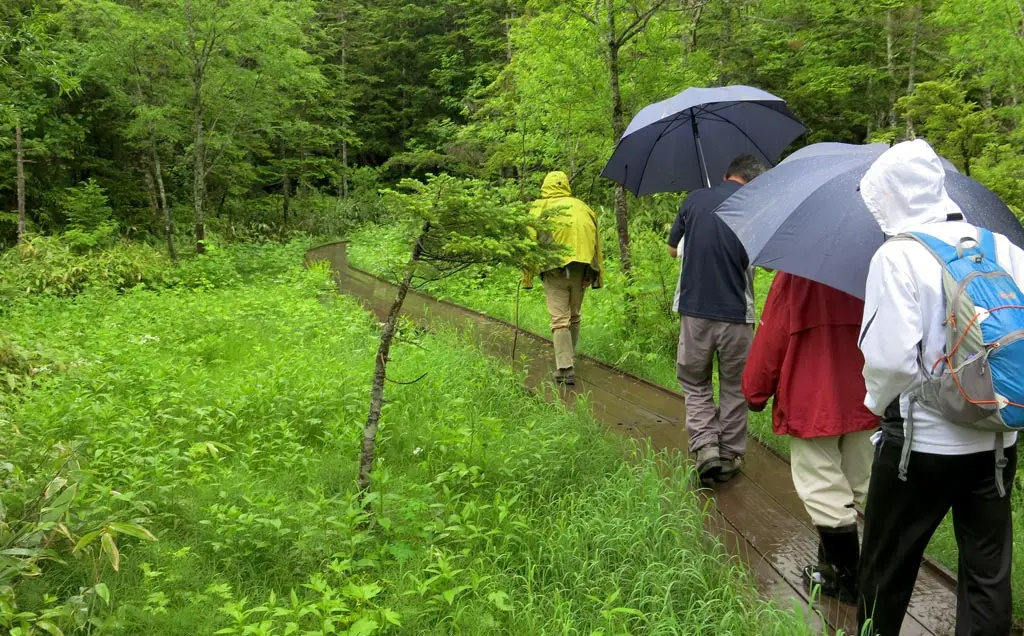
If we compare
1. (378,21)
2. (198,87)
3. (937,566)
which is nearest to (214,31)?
(198,87)

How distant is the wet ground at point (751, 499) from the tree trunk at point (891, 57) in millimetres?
11739

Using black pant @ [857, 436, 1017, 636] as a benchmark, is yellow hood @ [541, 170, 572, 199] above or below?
above

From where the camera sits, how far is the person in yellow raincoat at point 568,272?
20.8ft

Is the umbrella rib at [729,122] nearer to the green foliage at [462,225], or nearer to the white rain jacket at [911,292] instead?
the green foliage at [462,225]

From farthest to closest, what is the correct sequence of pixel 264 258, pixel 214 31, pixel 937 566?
pixel 264 258
pixel 214 31
pixel 937 566

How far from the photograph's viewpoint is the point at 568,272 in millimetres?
6516

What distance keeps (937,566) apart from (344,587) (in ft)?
9.66

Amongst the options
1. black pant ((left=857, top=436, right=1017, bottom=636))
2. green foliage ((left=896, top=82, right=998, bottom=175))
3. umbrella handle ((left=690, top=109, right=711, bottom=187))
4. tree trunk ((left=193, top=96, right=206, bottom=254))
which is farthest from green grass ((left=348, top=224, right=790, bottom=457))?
tree trunk ((left=193, top=96, right=206, bottom=254))

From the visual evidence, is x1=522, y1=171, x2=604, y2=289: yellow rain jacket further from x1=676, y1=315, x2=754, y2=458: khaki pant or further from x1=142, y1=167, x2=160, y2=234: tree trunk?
x1=142, y1=167, x2=160, y2=234: tree trunk

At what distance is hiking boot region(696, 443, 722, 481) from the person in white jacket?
5.73 feet

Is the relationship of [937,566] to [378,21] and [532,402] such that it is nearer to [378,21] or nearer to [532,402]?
[532,402]

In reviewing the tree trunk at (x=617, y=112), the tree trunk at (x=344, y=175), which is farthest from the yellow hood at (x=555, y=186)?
the tree trunk at (x=344, y=175)

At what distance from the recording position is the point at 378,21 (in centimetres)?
2803

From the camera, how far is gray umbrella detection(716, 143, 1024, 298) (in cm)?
283
